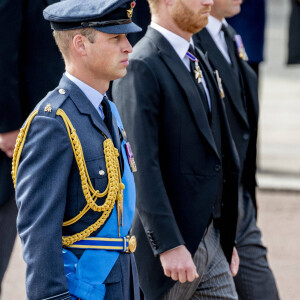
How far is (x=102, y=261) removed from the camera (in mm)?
2900

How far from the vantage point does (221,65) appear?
4.26 metres

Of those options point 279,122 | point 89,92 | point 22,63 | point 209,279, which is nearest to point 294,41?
point 22,63

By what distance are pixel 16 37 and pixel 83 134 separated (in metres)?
1.38

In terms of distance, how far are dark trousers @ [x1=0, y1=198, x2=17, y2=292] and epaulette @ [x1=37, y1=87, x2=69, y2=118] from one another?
134 centimetres

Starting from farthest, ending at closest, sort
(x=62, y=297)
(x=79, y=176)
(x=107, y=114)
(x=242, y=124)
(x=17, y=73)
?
(x=242, y=124) → (x=17, y=73) → (x=107, y=114) → (x=79, y=176) → (x=62, y=297)

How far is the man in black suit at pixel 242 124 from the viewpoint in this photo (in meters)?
4.25

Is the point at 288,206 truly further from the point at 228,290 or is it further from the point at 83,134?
the point at 83,134

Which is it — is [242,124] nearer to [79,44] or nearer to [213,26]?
[213,26]

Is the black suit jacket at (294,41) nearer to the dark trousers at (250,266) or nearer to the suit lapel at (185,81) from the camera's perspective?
the dark trousers at (250,266)

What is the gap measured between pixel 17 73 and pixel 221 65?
0.89 m

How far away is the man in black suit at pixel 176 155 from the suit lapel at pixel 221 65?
0.34 m

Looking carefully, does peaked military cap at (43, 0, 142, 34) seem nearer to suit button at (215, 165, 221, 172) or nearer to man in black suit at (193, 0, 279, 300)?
suit button at (215, 165, 221, 172)

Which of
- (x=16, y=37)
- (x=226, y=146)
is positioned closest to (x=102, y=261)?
(x=226, y=146)

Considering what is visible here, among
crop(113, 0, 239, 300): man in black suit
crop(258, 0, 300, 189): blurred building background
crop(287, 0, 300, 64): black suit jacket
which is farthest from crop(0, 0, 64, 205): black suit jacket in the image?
crop(258, 0, 300, 189): blurred building background
